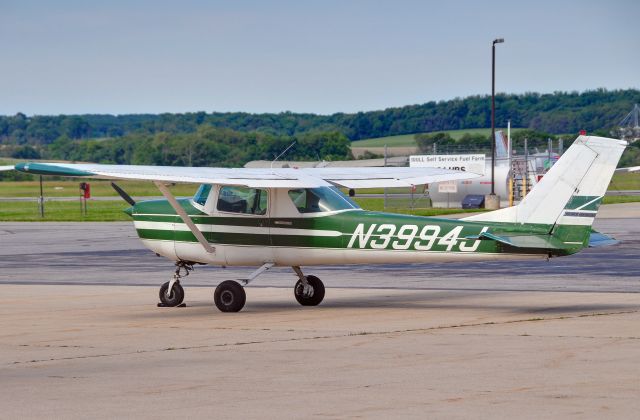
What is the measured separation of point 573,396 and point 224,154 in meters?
103

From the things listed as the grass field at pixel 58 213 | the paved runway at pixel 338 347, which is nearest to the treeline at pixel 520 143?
the grass field at pixel 58 213

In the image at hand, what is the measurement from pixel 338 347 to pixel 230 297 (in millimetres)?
4218

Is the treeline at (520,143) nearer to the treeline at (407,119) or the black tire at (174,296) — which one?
the treeline at (407,119)

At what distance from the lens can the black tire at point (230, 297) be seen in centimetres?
1652

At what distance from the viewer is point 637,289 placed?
18.9m

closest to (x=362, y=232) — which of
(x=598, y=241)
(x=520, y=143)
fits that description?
(x=598, y=241)

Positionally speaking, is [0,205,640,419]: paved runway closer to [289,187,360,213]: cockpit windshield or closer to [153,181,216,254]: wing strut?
[153,181,216,254]: wing strut

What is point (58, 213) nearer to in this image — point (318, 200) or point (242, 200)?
point (242, 200)

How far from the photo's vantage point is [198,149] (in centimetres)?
10969

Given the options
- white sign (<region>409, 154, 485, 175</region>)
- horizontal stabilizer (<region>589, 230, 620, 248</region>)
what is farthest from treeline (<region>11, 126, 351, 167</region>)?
horizontal stabilizer (<region>589, 230, 620, 248</region>)

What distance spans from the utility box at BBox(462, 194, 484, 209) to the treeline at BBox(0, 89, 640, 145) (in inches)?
3738

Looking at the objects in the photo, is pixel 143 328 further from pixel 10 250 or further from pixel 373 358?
pixel 10 250


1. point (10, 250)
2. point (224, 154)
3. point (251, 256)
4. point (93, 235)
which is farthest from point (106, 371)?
point (224, 154)

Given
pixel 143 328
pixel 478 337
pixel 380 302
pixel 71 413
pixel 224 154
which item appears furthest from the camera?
pixel 224 154
